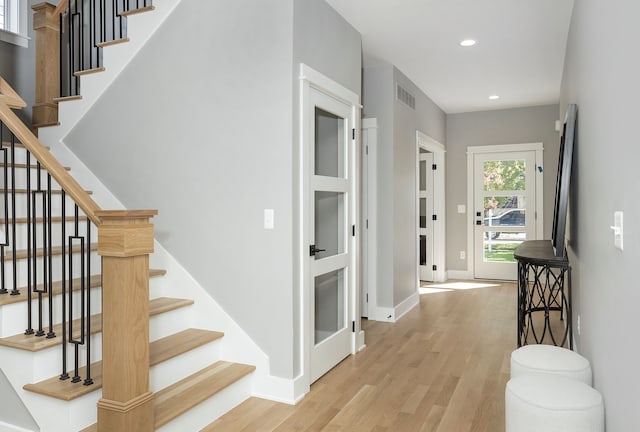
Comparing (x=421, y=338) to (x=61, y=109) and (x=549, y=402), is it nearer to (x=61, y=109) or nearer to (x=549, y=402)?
(x=549, y=402)

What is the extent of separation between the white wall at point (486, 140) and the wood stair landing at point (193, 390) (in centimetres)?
566

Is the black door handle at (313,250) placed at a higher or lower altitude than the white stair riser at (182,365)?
higher

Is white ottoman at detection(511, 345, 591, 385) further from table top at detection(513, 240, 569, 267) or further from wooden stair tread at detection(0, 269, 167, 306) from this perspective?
wooden stair tread at detection(0, 269, 167, 306)

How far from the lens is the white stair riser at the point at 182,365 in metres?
2.78

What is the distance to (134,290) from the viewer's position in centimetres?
229

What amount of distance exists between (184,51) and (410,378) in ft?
9.52

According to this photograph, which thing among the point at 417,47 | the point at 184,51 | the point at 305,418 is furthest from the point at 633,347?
the point at 417,47

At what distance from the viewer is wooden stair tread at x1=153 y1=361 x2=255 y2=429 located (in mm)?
2547

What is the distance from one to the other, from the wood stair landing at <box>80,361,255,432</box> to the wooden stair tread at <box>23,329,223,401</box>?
0.18m

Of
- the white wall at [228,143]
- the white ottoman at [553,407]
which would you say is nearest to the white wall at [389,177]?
the white wall at [228,143]

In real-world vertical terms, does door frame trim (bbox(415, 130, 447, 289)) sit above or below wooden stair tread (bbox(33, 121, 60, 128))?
below

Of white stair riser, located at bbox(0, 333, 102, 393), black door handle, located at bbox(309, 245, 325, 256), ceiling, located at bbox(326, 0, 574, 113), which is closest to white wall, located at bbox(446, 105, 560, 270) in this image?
ceiling, located at bbox(326, 0, 574, 113)

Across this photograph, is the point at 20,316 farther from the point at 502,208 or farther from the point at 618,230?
the point at 502,208

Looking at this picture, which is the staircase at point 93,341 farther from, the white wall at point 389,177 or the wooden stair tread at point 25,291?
the white wall at point 389,177
